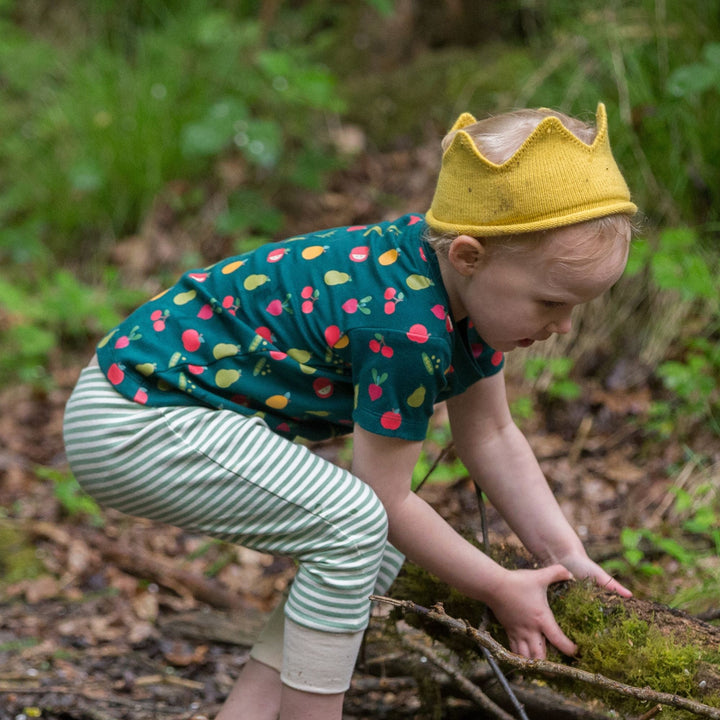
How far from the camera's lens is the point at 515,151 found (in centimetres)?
170

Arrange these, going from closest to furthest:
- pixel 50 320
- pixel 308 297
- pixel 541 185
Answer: pixel 541 185, pixel 308 297, pixel 50 320

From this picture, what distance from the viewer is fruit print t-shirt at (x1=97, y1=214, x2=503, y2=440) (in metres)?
1.73

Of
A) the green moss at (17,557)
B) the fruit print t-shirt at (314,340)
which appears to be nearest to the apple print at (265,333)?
the fruit print t-shirt at (314,340)

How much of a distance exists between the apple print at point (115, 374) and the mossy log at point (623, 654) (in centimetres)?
75

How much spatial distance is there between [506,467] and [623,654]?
54cm

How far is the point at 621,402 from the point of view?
11.9 feet

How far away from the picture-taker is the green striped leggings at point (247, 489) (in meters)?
1.78

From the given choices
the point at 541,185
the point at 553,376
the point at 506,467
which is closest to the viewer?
the point at 541,185

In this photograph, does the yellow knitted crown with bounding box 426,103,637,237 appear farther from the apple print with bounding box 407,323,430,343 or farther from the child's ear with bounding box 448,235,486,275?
the apple print with bounding box 407,323,430,343

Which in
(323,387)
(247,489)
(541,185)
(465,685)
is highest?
(541,185)

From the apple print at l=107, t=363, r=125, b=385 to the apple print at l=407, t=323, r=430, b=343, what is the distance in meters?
0.63

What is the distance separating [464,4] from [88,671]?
4.62 meters

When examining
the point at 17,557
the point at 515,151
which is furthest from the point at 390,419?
the point at 17,557

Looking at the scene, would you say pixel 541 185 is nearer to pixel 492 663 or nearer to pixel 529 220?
pixel 529 220
